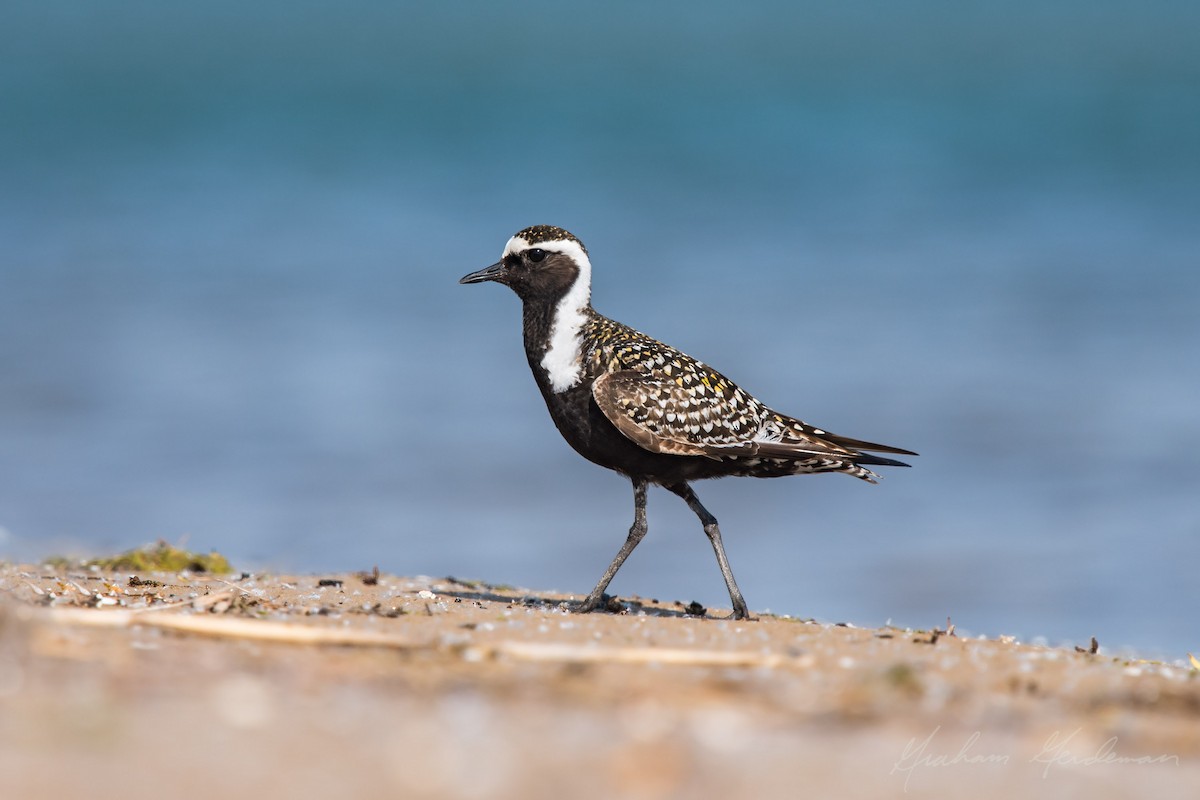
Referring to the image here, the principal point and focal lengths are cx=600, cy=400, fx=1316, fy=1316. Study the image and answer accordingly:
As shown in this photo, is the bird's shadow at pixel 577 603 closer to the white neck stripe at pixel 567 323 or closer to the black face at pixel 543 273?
the white neck stripe at pixel 567 323

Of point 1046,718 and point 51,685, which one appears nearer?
point 51,685

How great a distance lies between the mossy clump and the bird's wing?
2.94 meters

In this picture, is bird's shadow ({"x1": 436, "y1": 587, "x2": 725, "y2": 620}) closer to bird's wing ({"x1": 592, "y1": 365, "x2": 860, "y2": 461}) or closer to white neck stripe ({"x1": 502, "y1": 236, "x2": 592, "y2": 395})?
bird's wing ({"x1": 592, "y1": 365, "x2": 860, "y2": 461})

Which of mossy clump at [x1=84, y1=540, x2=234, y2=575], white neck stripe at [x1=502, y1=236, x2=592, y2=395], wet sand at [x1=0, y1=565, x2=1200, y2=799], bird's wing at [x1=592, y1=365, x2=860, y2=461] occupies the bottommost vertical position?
wet sand at [x1=0, y1=565, x2=1200, y2=799]

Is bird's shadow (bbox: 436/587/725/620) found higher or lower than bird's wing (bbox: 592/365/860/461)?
lower

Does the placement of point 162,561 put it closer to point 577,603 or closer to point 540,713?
point 577,603

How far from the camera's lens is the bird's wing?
296 inches

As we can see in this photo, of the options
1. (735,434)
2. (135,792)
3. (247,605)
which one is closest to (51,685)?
(135,792)

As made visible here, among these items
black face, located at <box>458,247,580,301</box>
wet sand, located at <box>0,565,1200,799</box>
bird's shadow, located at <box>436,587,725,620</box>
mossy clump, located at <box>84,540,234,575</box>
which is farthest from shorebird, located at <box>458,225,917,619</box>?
mossy clump, located at <box>84,540,234,575</box>

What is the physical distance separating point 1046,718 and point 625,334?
4236mm

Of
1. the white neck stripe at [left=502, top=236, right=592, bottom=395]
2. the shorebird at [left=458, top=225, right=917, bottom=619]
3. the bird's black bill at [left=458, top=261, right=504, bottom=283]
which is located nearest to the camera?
the shorebird at [left=458, top=225, right=917, bottom=619]

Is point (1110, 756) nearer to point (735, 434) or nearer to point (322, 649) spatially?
point (322, 649)

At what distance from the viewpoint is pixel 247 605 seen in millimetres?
6004

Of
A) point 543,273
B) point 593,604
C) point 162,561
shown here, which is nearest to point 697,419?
point 593,604
